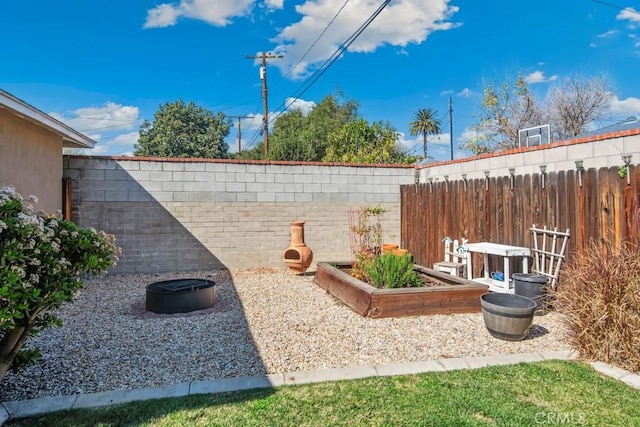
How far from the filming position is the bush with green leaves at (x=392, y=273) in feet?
18.1

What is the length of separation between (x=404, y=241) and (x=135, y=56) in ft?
47.0

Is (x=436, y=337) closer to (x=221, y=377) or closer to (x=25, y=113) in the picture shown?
(x=221, y=377)

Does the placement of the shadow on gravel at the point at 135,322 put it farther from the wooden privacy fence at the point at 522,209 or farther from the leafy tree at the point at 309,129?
the leafy tree at the point at 309,129

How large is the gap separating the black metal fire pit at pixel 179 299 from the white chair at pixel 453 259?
3971mm

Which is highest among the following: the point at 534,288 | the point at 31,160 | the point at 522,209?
the point at 31,160

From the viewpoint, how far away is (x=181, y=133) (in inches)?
1058

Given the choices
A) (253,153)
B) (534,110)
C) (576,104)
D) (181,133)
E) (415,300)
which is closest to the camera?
(415,300)

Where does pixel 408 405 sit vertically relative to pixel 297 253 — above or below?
Answer: below

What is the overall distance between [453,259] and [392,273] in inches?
99.2

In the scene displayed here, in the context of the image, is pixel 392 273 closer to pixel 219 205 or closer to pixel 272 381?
pixel 272 381

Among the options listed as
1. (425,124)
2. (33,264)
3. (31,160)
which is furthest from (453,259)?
(425,124)

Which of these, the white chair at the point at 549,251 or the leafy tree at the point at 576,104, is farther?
the leafy tree at the point at 576,104

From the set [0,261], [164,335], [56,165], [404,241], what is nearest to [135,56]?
[56,165]

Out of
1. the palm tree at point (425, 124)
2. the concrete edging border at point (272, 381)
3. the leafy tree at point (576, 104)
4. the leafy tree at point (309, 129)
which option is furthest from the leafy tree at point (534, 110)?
the concrete edging border at point (272, 381)
